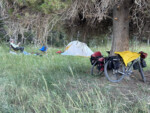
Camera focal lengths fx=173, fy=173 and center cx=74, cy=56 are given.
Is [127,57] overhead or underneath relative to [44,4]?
underneath

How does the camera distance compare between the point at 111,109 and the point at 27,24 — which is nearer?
the point at 111,109

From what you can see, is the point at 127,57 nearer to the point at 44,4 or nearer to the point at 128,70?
the point at 128,70

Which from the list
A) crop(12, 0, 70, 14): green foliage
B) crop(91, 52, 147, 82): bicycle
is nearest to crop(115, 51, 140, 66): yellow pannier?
crop(91, 52, 147, 82): bicycle

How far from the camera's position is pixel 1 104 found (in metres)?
2.99

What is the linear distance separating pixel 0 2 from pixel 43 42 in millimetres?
1304

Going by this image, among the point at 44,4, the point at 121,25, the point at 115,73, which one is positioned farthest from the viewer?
the point at 121,25

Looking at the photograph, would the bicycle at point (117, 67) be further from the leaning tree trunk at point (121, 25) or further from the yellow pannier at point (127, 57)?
the leaning tree trunk at point (121, 25)

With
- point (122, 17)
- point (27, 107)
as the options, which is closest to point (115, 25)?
point (122, 17)

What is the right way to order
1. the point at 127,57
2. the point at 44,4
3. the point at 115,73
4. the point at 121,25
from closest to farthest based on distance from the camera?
the point at 44,4, the point at 127,57, the point at 115,73, the point at 121,25

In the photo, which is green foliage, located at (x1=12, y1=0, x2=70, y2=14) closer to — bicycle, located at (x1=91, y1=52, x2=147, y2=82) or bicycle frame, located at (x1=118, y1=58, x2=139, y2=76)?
bicycle, located at (x1=91, y1=52, x2=147, y2=82)

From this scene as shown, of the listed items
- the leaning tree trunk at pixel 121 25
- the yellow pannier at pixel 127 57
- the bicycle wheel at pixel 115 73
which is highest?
the leaning tree trunk at pixel 121 25

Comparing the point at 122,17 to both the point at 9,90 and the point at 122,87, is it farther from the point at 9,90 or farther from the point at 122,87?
the point at 9,90

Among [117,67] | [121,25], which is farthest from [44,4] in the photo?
[117,67]

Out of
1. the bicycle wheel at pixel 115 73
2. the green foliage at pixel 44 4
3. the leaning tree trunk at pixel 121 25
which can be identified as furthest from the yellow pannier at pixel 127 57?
the green foliage at pixel 44 4
